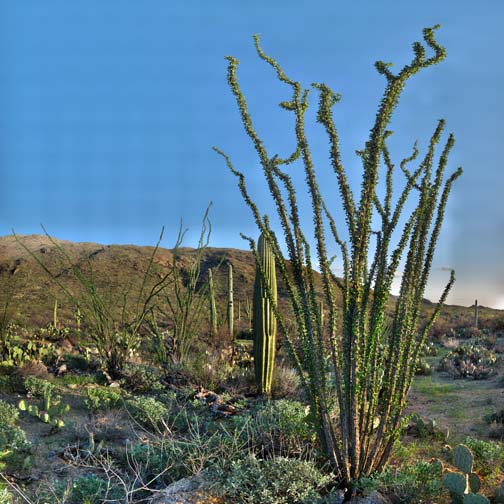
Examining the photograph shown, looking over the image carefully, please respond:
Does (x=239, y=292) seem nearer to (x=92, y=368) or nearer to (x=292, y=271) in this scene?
(x=92, y=368)

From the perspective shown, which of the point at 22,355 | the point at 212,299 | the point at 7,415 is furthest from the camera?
the point at 212,299

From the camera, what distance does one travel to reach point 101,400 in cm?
689

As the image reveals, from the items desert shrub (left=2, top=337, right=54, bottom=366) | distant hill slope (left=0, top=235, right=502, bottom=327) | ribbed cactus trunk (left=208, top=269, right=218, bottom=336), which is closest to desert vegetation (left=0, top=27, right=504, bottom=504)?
desert shrub (left=2, top=337, right=54, bottom=366)

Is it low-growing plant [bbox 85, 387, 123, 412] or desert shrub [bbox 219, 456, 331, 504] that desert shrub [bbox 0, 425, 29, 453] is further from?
desert shrub [bbox 219, 456, 331, 504]

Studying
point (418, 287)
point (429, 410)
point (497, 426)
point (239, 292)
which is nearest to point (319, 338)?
point (418, 287)

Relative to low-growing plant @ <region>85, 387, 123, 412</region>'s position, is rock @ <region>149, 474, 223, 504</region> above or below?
below

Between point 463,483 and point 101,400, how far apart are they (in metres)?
4.29

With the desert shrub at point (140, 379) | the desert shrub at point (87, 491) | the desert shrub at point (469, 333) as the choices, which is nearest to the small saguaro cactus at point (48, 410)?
the desert shrub at point (140, 379)

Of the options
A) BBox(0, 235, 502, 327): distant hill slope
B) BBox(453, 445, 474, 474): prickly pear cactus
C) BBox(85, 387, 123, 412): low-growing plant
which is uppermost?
BBox(0, 235, 502, 327): distant hill slope

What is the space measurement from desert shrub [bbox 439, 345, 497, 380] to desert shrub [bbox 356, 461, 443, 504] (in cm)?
747

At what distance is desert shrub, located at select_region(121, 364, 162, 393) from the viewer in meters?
8.38

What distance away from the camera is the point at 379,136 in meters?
4.06

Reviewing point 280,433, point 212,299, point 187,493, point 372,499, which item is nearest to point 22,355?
point 212,299

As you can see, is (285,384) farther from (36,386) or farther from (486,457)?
(486,457)
